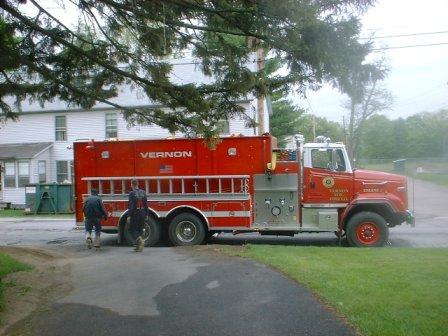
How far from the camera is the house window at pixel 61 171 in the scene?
31.5m

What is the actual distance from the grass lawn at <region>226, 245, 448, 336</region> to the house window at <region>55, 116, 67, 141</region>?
21638 millimetres

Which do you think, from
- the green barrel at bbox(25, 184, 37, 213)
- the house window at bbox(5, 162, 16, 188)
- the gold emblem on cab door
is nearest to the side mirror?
the gold emblem on cab door

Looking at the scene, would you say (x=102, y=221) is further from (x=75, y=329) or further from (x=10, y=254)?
(x=75, y=329)

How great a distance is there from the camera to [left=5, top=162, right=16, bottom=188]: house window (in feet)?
99.7

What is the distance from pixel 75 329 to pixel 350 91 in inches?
168

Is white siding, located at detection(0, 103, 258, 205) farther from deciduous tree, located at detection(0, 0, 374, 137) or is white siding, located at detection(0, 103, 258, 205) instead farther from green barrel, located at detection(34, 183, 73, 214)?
deciduous tree, located at detection(0, 0, 374, 137)

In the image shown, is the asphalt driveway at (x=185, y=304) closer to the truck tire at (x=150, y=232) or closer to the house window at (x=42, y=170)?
the truck tire at (x=150, y=232)

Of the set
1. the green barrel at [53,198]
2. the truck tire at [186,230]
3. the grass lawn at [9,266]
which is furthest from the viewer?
the green barrel at [53,198]

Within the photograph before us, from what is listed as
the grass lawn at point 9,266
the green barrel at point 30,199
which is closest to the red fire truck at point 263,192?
the grass lawn at point 9,266

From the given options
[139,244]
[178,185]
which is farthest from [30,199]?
[139,244]

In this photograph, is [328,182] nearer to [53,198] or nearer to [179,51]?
[179,51]

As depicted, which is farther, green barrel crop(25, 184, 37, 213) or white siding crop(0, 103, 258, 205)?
white siding crop(0, 103, 258, 205)

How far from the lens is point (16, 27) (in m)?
9.20

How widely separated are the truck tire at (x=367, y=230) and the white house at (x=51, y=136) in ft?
57.5
